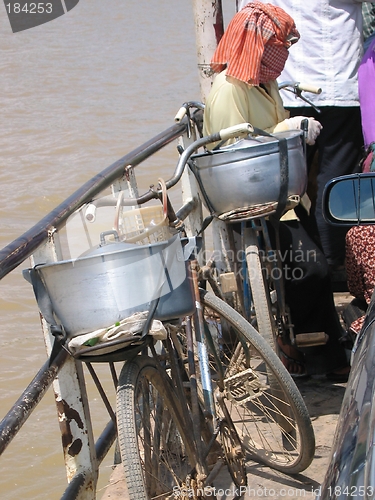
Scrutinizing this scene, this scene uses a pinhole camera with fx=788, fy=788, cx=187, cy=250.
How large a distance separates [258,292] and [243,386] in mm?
385

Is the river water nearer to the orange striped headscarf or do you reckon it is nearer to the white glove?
the white glove

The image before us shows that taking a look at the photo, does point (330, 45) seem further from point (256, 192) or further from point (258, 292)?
point (258, 292)

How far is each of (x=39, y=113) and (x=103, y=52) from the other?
4.06 m

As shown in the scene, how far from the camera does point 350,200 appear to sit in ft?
7.19

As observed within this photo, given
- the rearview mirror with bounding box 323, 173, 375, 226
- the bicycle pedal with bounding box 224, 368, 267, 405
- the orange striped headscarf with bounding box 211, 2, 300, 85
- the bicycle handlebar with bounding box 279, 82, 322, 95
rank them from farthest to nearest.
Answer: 1. the bicycle handlebar with bounding box 279, 82, 322, 95
2. the orange striped headscarf with bounding box 211, 2, 300, 85
3. the bicycle pedal with bounding box 224, 368, 267, 405
4. the rearview mirror with bounding box 323, 173, 375, 226

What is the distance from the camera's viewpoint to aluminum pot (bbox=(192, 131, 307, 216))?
10.2 ft

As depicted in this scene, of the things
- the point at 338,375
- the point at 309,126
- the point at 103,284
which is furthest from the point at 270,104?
the point at 103,284

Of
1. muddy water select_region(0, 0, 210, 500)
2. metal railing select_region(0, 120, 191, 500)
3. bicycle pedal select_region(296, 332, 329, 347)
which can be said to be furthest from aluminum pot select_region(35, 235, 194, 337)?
muddy water select_region(0, 0, 210, 500)

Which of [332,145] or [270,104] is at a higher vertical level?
[270,104]

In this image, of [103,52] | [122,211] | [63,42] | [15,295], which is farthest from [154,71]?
[122,211]

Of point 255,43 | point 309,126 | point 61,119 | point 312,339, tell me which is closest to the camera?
point 255,43

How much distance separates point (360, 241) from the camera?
3.27m

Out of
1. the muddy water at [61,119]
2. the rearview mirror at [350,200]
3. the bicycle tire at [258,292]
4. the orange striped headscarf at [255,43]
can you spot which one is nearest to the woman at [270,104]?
the orange striped headscarf at [255,43]

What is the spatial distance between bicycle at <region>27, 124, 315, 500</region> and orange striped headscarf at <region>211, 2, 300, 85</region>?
0.56m
